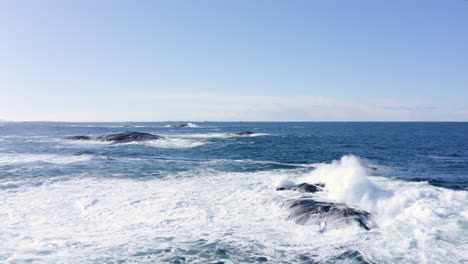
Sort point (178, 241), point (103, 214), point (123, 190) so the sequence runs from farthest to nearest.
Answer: point (123, 190), point (103, 214), point (178, 241)

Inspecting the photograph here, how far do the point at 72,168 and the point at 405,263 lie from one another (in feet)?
88.5

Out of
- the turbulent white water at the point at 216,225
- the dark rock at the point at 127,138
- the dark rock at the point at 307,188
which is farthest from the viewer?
the dark rock at the point at 127,138

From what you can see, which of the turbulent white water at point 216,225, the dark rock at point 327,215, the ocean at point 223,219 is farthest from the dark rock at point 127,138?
the dark rock at point 327,215

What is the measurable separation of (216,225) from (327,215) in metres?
4.95

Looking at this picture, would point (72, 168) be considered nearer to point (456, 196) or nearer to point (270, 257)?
point (270, 257)

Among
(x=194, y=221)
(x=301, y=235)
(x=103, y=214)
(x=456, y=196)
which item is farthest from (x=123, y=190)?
(x=456, y=196)

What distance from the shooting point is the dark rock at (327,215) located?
12.3 metres

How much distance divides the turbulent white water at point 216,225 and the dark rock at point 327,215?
441mm

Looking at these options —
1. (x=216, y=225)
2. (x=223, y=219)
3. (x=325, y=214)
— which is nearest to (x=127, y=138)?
(x=223, y=219)

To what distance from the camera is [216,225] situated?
501 inches

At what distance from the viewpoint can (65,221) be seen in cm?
1314

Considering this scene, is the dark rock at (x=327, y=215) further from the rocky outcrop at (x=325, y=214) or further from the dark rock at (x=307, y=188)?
the dark rock at (x=307, y=188)

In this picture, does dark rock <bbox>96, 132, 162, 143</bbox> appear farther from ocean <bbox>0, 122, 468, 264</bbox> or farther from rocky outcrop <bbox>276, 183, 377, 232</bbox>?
rocky outcrop <bbox>276, 183, 377, 232</bbox>

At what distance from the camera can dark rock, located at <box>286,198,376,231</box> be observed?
12.3 meters
